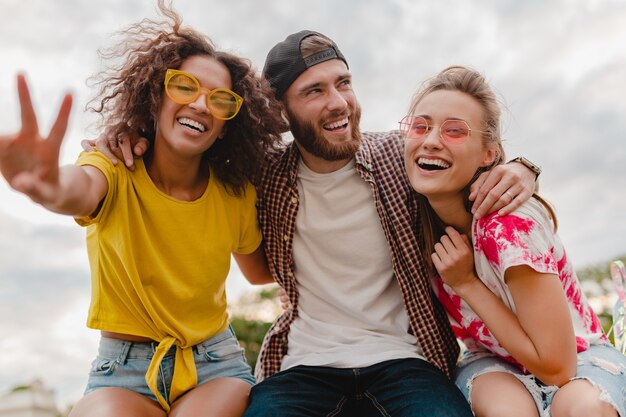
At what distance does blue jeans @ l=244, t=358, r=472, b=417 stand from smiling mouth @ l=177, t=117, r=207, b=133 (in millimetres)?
1314

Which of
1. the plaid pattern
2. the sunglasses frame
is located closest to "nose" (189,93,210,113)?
the plaid pattern

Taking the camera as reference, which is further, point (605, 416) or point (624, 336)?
point (624, 336)

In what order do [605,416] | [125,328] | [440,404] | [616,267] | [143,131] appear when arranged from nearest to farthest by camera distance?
1. [605,416]
2. [440,404]
3. [125,328]
4. [143,131]
5. [616,267]

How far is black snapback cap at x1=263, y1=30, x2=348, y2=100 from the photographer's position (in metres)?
3.54

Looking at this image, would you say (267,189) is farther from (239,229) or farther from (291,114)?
(291,114)

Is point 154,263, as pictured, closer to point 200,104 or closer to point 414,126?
point 200,104

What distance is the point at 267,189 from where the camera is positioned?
11.1 feet

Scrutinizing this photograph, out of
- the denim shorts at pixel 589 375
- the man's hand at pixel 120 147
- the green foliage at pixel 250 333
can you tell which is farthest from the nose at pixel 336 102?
the green foliage at pixel 250 333

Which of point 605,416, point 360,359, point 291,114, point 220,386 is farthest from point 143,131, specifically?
point 605,416

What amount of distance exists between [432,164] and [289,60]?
120 centimetres

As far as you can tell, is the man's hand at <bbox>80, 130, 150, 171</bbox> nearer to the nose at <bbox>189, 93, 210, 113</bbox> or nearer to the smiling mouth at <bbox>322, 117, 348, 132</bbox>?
the nose at <bbox>189, 93, 210, 113</bbox>

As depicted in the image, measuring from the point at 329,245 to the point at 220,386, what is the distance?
0.93m

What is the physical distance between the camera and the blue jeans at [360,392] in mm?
2775

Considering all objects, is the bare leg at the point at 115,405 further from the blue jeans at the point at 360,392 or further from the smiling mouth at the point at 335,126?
the smiling mouth at the point at 335,126
